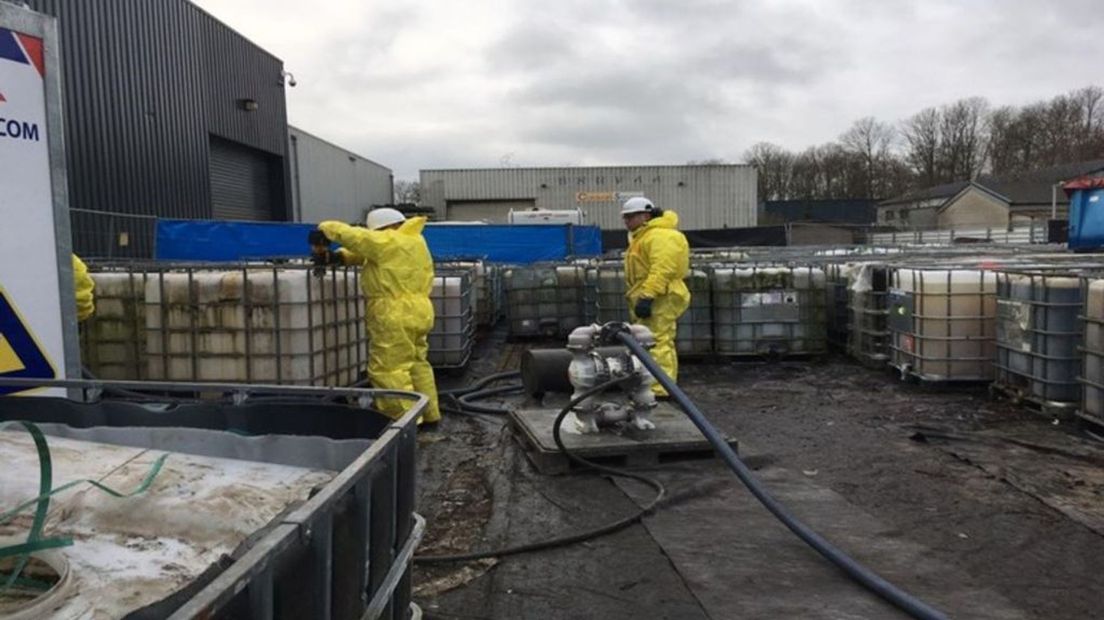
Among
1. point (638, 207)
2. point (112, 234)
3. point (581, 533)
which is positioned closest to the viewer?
point (581, 533)

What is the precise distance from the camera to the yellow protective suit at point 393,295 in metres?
6.66

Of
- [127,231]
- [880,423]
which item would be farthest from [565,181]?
[880,423]

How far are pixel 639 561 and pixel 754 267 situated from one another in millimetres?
7518

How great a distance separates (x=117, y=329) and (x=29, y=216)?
3911mm

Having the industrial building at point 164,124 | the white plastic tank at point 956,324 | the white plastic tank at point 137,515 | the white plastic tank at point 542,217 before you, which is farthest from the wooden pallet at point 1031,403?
the white plastic tank at point 542,217

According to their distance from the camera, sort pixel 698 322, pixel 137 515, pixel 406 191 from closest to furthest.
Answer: pixel 137 515 → pixel 698 322 → pixel 406 191

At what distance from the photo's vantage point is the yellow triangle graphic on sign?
359cm

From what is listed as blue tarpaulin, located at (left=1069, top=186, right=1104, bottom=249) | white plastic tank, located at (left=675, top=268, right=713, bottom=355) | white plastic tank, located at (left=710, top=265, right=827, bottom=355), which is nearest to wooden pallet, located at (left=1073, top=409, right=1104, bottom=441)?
white plastic tank, located at (left=710, top=265, right=827, bottom=355)

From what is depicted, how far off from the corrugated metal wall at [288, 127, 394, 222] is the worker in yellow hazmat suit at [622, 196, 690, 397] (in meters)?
21.5

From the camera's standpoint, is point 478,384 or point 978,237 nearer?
point 478,384

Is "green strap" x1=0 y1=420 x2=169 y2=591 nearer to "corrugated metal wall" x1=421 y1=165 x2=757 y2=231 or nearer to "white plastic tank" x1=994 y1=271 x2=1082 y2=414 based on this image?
"white plastic tank" x1=994 y1=271 x2=1082 y2=414

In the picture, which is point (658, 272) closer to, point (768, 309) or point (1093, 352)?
point (1093, 352)

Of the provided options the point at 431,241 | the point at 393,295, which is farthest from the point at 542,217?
the point at 393,295

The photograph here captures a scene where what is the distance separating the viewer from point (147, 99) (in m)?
18.3
